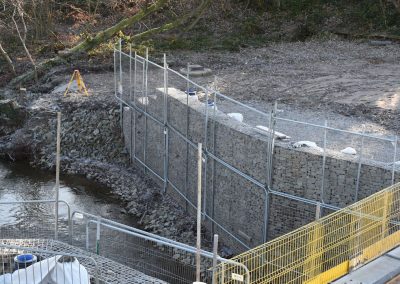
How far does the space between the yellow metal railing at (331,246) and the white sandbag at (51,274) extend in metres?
2.42

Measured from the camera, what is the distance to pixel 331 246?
1162 centimetres

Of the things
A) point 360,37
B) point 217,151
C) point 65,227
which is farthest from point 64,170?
point 360,37

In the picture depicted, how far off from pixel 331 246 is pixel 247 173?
5401 mm

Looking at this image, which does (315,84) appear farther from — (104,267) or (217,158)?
(104,267)

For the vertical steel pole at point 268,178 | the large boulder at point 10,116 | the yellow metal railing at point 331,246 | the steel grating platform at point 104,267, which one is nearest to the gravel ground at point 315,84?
the vertical steel pole at point 268,178

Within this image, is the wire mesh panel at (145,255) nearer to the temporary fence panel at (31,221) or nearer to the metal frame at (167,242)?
the temporary fence panel at (31,221)

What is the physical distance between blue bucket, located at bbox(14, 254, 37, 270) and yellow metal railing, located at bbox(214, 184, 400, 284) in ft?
10.9

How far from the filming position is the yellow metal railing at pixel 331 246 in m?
11.3

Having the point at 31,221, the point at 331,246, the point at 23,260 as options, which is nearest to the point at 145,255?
the point at 31,221

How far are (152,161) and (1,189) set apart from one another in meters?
5.13

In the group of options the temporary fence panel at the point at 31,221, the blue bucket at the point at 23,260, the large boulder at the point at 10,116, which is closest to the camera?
the blue bucket at the point at 23,260

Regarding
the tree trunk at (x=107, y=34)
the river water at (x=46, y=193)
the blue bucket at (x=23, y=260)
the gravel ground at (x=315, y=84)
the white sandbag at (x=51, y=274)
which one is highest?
the tree trunk at (x=107, y=34)

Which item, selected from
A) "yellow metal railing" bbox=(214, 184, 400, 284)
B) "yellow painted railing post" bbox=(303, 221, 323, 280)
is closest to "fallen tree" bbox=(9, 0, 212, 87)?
"yellow metal railing" bbox=(214, 184, 400, 284)

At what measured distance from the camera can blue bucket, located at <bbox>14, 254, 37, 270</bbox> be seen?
11711mm
